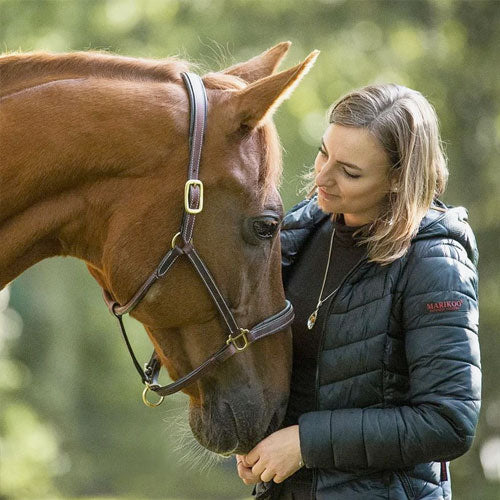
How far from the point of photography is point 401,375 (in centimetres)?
304

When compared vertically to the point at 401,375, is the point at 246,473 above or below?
below

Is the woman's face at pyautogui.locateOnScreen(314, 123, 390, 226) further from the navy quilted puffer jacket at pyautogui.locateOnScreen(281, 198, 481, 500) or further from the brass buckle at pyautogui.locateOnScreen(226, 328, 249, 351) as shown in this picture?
the brass buckle at pyautogui.locateOnScreen(226, 328, 249, 351)

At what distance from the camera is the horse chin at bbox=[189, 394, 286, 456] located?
3150 mm

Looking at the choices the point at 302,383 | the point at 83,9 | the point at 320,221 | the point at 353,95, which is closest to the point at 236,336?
the point at 302,383

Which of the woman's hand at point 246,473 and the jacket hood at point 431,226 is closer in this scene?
the jacket hood at point 431,226

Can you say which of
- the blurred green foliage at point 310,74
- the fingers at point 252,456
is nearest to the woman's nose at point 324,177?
the fingers at point 252,456

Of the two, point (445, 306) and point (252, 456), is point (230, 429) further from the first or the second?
point (445, 306)

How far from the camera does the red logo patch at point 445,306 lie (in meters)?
2.90

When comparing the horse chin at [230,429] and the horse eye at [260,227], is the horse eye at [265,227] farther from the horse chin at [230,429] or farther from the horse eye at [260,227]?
the horse chin at [230,429]

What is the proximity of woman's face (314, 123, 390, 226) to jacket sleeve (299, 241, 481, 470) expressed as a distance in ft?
1.05

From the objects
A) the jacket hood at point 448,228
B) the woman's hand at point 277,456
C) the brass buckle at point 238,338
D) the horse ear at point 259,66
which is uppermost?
the horse ear at point 259,66

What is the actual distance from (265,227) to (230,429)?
0.71 m

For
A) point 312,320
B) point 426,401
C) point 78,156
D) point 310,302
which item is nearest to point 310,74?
point 310,302

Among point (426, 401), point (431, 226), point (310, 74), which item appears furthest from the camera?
point (310, 74)
